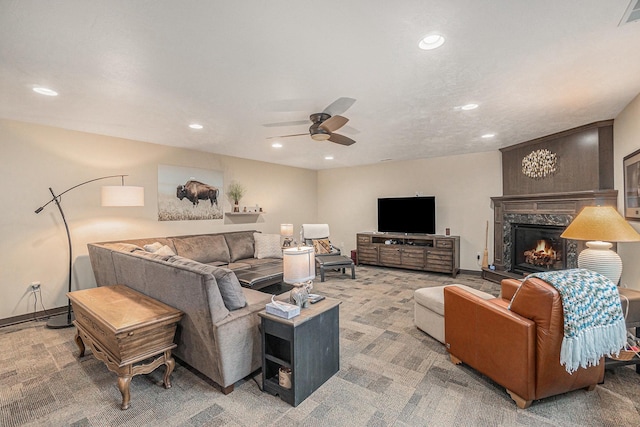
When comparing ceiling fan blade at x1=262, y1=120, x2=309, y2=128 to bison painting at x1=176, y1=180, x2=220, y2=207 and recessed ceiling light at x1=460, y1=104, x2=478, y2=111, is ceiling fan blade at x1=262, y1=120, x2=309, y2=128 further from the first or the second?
bison painting at x1=176, y1=180, x2=220, y2=207

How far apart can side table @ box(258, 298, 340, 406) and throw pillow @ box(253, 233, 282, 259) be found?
3.27 m

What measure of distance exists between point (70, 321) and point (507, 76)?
5447mm

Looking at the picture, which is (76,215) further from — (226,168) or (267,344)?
(267,344)

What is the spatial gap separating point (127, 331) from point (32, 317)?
2.99 metres

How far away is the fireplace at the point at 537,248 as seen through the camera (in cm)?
446

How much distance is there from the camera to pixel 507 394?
85.1 inches

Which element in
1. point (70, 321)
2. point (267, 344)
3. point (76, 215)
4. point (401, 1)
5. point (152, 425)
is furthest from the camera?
point (76, 215)

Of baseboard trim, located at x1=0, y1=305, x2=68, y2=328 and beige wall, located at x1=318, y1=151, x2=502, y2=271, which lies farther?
beige wall, located at x1=318, y1=151, x2=502, y2=271

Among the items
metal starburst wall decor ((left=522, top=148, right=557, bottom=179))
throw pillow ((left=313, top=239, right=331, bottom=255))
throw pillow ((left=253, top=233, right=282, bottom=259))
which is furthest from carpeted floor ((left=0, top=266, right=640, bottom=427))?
throw pillow ((left=313, top=239, right=331, bottom=255))

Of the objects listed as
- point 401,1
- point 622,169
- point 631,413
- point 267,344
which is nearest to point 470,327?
point 631,413

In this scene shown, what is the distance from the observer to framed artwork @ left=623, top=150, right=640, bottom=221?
9.58ft

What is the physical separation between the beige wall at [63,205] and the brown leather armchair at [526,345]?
479 cm

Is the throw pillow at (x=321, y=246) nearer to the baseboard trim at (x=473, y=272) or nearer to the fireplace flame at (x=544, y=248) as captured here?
the baseboard trim at (x=473, y=272)

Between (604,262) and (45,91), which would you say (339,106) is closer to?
(45,91)
